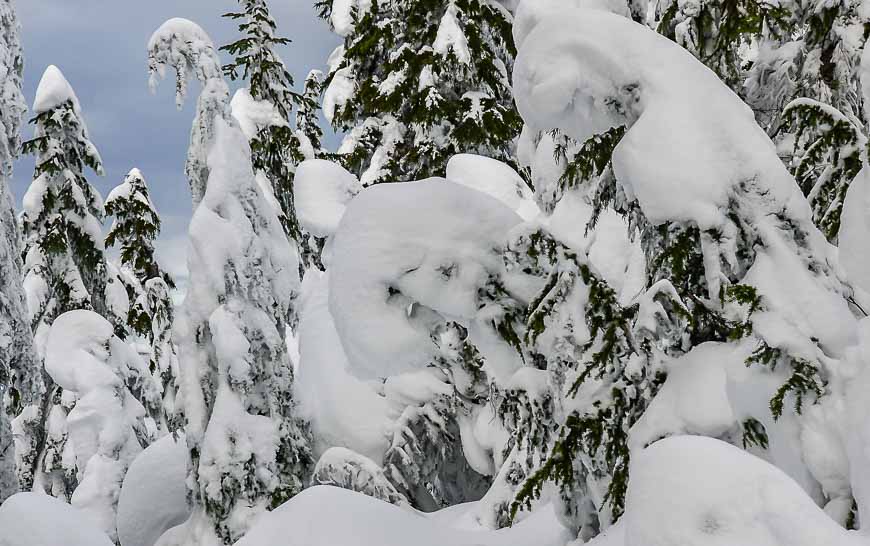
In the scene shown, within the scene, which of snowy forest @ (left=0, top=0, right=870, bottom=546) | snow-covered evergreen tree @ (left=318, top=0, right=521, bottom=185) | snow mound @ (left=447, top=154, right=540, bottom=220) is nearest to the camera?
snowy forest @ (left=0, top=0, right=870, bottom=546)

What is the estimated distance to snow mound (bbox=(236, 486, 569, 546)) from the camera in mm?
4531

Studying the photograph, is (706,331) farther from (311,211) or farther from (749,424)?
(311,211)

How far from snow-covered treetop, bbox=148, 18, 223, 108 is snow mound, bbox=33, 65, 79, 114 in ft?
34.0

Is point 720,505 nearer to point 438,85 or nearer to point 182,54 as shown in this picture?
point 182,54

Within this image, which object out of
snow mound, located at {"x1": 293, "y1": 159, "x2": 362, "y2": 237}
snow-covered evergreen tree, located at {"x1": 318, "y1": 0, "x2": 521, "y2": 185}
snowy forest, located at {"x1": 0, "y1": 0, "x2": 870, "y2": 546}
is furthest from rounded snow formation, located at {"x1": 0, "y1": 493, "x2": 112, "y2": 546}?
snow-covered evergreen tree, located at {"x1": 318, "y1": 0, "x2": 521, "y2": 185}

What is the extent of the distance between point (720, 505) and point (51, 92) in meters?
18.8

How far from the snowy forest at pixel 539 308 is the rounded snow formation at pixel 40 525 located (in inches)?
0.7

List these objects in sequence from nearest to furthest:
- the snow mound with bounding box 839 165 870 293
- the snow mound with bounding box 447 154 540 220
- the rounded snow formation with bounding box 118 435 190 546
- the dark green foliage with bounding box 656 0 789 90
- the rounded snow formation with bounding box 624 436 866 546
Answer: the rounded snow formation with bounding box 624 436 866 546, the snow mound with bounding box 839 165 870 293, the dark green foliage with bounding box 656 0 789 90, the snow mound with bounding box 447 154 540 220, the rounded snow formation with bounding box 118 435 190 546

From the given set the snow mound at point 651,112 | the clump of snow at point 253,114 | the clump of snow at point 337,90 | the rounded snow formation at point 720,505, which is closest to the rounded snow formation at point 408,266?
the snow mound at point 651,112

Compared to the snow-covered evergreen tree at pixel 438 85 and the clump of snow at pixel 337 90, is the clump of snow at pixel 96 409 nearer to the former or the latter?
the snow-covered evergreen tree at pixel 438 85

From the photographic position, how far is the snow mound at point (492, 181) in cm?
867

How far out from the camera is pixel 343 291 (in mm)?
4496

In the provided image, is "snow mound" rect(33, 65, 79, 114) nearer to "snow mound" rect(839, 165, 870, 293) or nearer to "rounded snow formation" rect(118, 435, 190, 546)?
"rounded snow formation" rect(118, 435, 190, 546)

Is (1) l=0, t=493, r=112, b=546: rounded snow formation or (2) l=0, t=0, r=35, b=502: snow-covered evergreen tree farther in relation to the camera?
(2) l=0, t=0, r=35, b=502: snow-covered evergreen tree
